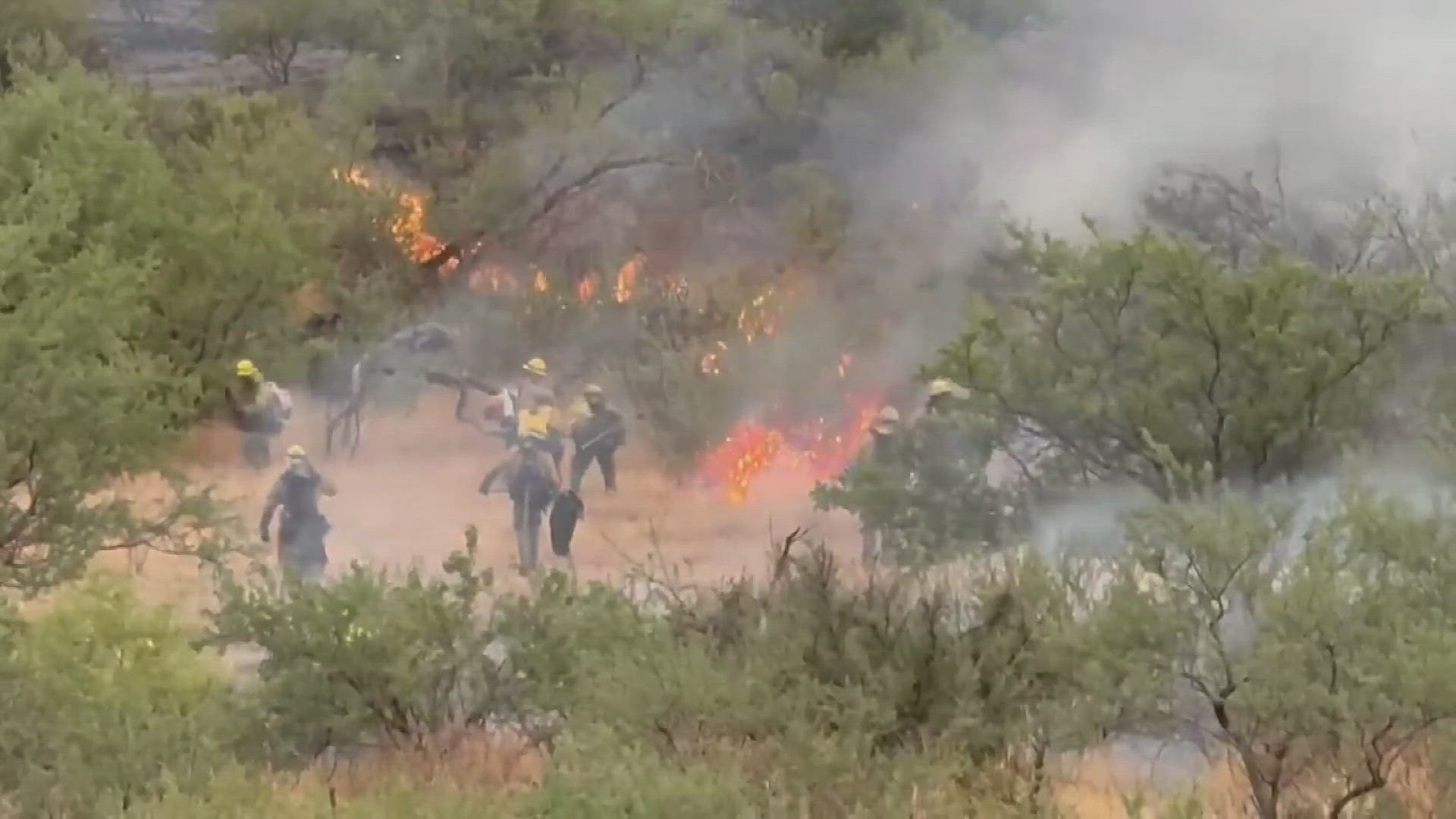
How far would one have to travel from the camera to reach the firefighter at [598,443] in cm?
1053

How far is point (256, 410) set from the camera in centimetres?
1059

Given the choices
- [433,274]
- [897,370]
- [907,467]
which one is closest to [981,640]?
[907,467]

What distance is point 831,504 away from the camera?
8930 mm

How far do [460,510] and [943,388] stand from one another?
11.2ft

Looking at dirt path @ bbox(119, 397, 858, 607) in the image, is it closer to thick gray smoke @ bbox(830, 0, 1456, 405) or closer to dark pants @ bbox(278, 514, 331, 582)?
dark pants @ bbox(278, 514, 331, 582)

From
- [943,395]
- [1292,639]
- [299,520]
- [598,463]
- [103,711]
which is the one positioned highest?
[598,463]

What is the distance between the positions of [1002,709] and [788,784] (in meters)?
1.02

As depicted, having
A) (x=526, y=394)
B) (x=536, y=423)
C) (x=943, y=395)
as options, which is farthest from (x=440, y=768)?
(x=526, y=394)

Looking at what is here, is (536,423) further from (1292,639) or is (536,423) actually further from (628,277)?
(1292,639)

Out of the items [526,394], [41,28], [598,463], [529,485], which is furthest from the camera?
[41,28]

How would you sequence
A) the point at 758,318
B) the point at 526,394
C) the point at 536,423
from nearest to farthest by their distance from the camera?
the point at 536,423
the point at 526,394
the point at 758,318

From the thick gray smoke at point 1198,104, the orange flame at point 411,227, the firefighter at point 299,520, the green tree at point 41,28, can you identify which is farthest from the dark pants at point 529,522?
the green tree at point 41,28

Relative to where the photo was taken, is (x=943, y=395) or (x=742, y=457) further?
(x=742, y=457)

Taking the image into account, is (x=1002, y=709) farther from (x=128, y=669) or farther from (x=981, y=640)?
(x=128, y=669)
